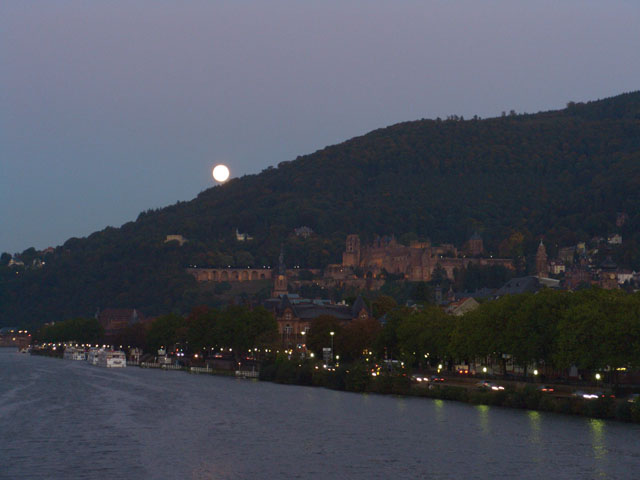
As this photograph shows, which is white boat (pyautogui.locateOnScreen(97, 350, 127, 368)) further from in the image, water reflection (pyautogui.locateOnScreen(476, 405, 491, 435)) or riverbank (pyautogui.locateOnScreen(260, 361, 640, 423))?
water reflection (pyautogui.locateOnScreen(476, 405, 491, 435))

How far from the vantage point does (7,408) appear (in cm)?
9069

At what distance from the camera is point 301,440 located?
7050cm

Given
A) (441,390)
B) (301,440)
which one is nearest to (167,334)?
(441,390)

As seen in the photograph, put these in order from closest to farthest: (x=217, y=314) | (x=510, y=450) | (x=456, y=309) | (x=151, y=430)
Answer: (x=510, y=450) → (x=151, y=430) → (x=456, y=309) → (x=217, y=314)

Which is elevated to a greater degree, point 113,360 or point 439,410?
point 113,360

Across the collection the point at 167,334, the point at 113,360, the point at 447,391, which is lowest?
the point at 447,391

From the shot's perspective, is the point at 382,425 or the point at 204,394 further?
the point at 204,394

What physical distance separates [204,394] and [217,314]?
70.0 meters

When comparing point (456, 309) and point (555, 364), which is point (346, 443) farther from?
point (456, 309)

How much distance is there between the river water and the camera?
2323 inches

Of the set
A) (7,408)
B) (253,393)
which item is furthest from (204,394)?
(7,408)

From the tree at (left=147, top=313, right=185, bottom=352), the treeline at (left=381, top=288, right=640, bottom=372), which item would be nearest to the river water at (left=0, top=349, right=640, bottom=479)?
the treeline at (left=381, top=288, right=640, bottom=372)

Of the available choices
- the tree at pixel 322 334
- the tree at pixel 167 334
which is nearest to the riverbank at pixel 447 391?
the tree at pixel 322 334

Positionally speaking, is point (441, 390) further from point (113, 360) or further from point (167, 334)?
point (167, 334)
